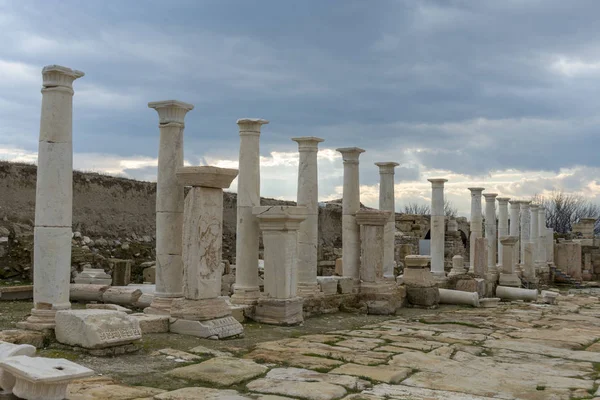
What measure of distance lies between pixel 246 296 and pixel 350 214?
3.70 m

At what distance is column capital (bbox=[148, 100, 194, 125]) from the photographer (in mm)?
8945

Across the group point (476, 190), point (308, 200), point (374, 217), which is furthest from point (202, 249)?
point (476, 190)

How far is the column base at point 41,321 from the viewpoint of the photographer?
7094 millimetres

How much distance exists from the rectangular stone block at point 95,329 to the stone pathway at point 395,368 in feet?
1.60

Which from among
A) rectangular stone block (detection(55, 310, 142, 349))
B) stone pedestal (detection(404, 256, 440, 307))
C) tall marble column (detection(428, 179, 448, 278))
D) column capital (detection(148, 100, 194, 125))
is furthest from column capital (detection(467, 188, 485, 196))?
rectangular stone block (detection(55, 310, 142, 349))

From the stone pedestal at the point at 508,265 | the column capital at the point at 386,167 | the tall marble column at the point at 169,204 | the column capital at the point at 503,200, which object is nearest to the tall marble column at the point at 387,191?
the column capital at the point at 386,167

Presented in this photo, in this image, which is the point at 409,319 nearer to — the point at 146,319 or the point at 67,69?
the point at 146,319

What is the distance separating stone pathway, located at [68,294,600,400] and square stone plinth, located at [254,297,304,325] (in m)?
0.83

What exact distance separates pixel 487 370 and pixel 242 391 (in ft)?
10.1

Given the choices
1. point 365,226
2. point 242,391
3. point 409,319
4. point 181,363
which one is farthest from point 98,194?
point 242,391

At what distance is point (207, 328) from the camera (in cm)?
816

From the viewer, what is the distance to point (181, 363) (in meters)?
6.52

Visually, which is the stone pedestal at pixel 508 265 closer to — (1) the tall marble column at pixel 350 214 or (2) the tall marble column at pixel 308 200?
(1) the tall marble column at pixel 350 214

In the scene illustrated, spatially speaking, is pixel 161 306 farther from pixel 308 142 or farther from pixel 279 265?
pixel 308 142
